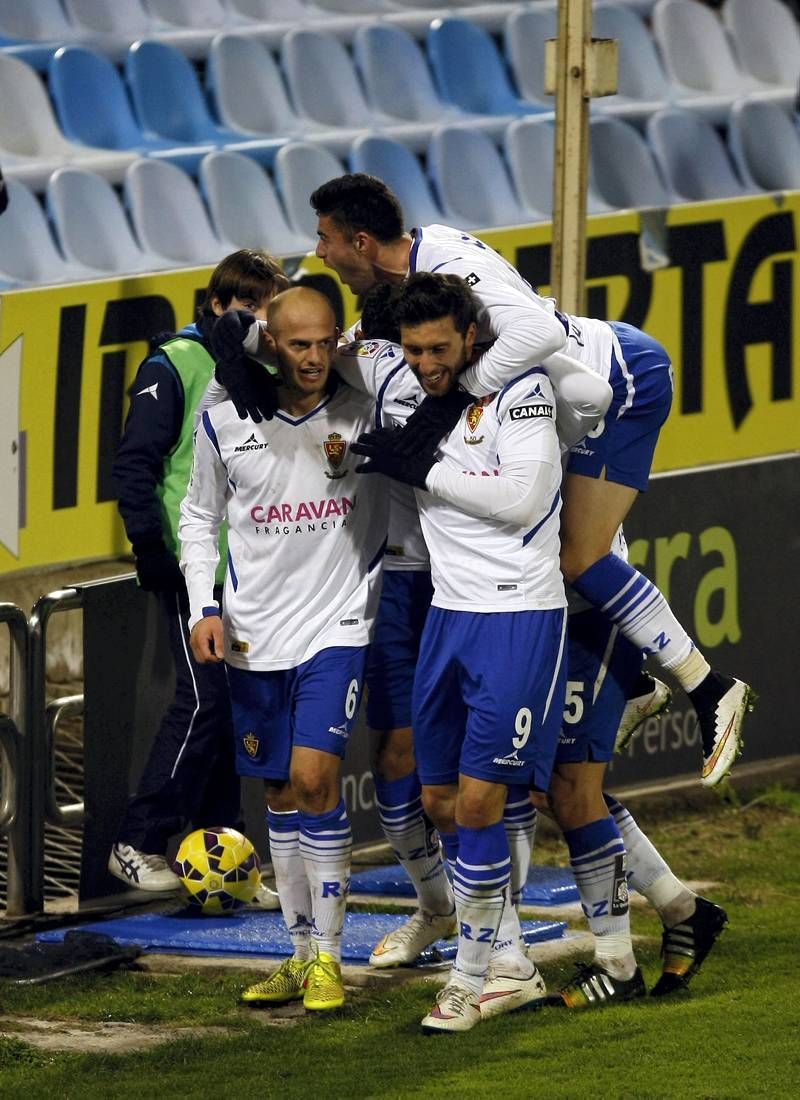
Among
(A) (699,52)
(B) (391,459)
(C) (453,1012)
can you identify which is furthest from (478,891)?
(A) (699,52)

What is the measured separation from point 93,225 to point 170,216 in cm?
29

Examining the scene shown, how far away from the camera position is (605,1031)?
190 inches

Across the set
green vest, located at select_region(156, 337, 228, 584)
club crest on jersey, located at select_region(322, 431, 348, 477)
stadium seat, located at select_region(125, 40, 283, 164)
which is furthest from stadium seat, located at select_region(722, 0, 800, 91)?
club crest on jersey, located at select_region(322, 431, 348, 477)

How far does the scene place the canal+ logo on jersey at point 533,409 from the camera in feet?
15.8

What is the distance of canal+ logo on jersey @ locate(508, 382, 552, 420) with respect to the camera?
190 inches

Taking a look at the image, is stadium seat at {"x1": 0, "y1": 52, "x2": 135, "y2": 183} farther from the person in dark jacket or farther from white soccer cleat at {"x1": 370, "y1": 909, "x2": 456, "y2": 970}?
white soccer cleat at {"x1": 370, "y1": 909, "x2": 456, "y2": 970}

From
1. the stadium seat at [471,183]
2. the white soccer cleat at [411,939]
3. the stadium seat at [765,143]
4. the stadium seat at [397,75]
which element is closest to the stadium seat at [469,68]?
the stadium seat at [397,75]

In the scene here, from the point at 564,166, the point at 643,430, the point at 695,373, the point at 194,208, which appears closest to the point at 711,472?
the point at 695,373

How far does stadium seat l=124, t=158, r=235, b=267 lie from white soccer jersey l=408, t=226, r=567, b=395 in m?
1.96

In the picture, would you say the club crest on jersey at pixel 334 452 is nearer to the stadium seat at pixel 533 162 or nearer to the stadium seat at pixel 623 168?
the stadium seat at pixel 533 162

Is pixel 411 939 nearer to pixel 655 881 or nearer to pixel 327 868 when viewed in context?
pixel 327 868

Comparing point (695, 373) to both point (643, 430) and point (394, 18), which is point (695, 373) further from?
point (643, 430)

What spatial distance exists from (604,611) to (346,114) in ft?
9.43

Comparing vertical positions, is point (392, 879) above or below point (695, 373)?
below
